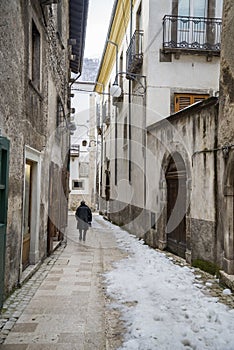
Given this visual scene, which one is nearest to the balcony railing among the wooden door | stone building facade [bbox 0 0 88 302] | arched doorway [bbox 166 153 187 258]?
stone building facade [bbox 0 0 88 302]

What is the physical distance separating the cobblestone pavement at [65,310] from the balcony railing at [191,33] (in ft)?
23.0

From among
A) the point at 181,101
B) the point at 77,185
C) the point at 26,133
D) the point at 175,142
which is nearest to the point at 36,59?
the point at 26,133

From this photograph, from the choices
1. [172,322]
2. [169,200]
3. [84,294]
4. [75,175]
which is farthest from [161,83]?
[75,175]

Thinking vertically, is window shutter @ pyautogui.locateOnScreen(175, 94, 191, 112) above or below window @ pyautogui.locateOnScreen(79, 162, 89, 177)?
above

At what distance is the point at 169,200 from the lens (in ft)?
32.6

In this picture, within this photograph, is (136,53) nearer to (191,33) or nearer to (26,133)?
(191,33)

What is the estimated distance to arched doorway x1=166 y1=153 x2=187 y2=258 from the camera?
890 cm

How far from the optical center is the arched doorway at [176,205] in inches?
350

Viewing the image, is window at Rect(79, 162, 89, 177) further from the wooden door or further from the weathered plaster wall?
the weathered plaster wall

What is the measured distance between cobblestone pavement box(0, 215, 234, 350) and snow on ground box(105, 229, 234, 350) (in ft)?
0.63

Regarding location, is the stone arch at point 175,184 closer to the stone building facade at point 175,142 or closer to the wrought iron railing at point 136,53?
the stone building facade at point 175,142

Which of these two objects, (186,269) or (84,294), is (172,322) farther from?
(186,269)

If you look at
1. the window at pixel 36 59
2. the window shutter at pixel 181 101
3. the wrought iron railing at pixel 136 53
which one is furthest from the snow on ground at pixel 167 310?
the wrought iron railing at pixel 136 53

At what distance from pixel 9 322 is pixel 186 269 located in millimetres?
4085
